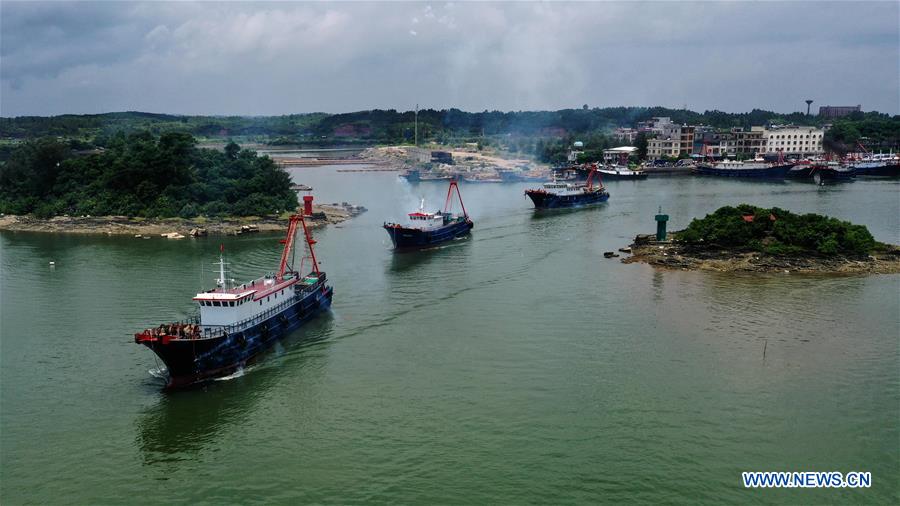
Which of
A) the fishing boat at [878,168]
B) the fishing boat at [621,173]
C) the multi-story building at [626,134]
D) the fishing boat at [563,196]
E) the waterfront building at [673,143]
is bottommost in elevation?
the fishing boat at [563,196]

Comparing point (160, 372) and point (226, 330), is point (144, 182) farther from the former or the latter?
point (226, 330)

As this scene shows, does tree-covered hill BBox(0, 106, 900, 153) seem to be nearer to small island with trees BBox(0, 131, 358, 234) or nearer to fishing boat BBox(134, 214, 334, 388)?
small island with trees BBox(0, 131, 358, 234)

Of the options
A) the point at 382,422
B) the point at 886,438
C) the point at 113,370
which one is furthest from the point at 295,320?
the point at 886,438

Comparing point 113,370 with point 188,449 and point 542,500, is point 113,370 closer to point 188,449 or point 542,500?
point 188,449

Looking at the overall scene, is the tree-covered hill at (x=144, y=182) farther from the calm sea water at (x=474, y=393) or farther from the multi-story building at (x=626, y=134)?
the multi-story building at (x=626, y=134)

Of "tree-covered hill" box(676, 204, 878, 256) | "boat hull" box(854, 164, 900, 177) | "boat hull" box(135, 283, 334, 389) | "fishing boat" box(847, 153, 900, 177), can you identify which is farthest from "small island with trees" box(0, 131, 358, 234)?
"boat hull" box(854, 164, 900, 177)

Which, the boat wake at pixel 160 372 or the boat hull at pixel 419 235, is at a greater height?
the boat hull at pixel 419 235

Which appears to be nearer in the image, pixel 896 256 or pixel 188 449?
pixel 188 449

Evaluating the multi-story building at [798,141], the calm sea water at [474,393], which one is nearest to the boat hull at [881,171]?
the multi-story building at [798,141]
